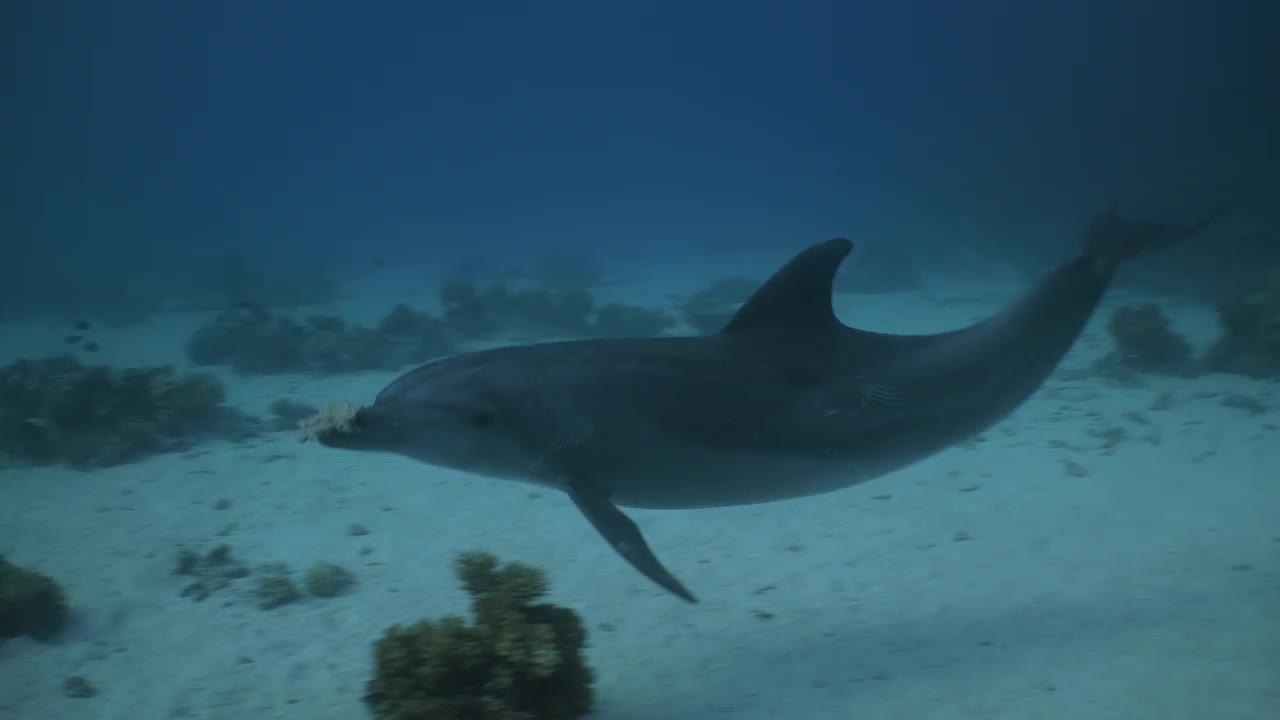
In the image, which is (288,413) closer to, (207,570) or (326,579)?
(207,570)

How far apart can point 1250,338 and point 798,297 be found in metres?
10.5

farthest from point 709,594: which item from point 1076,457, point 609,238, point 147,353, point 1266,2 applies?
point 1266,2

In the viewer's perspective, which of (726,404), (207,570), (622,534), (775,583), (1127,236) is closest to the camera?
(622,534)

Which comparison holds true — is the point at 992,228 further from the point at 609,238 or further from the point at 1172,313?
the point at 609,238

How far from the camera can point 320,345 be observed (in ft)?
48.6

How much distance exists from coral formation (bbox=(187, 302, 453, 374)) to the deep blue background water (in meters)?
21.2

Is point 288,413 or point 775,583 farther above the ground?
point 288,413

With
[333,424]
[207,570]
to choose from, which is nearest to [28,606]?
[207,570]

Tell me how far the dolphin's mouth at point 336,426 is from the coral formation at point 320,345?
1143cm

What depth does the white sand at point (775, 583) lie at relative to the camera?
387 cm

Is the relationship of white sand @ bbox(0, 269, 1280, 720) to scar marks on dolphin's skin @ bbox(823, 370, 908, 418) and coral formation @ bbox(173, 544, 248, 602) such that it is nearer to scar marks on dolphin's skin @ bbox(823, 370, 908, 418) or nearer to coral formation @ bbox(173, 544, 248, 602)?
coral formation @ bbox(173, 544, 248, 602)

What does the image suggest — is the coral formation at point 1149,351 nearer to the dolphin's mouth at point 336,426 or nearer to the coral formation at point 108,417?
the dolphin's mouth at point 336,426

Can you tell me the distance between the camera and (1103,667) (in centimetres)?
379

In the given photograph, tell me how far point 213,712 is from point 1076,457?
7.84m
